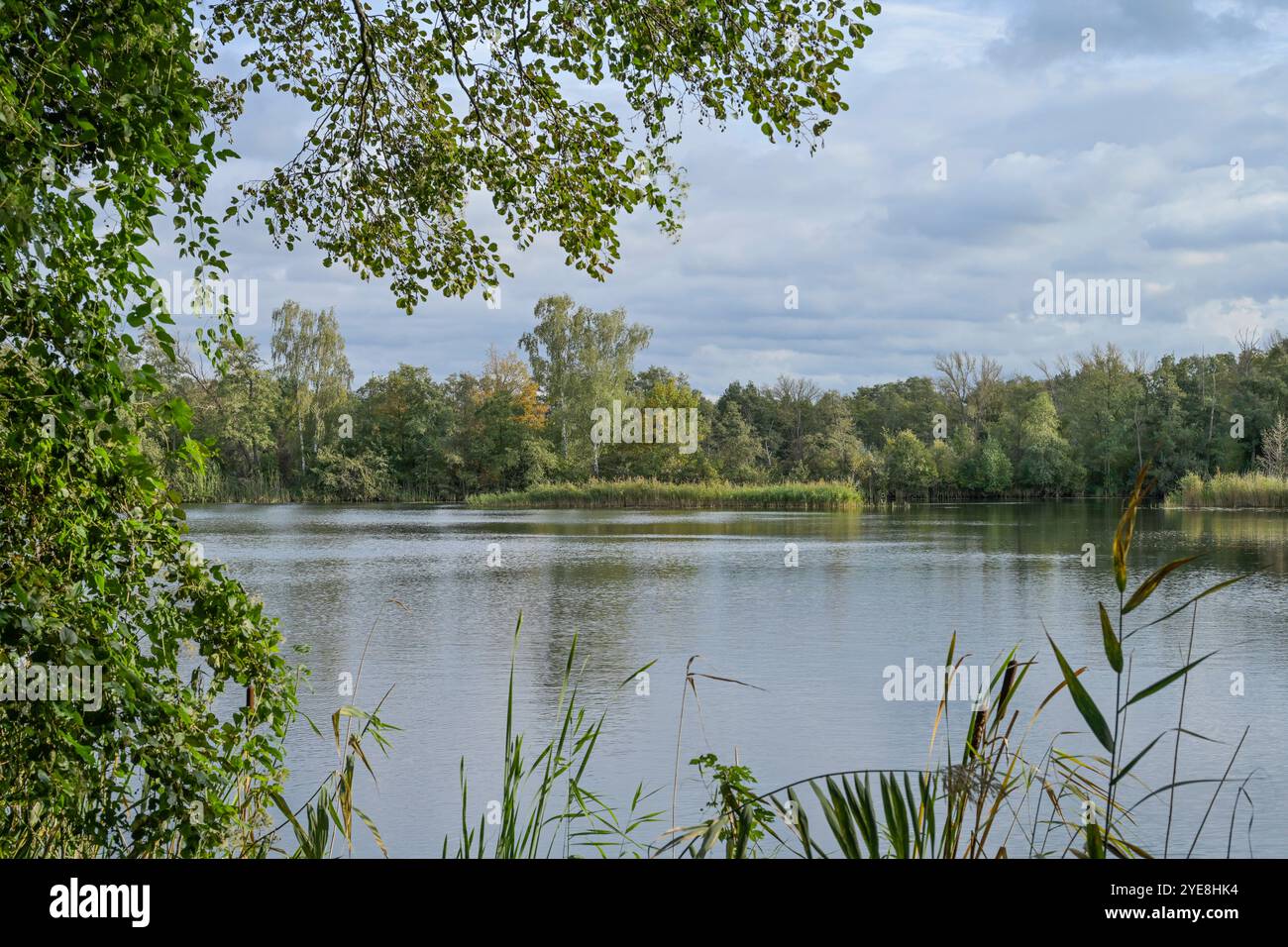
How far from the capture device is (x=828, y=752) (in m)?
6.39

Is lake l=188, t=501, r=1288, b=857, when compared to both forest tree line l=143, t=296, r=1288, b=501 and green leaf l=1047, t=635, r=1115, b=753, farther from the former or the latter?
forest tree line l=143, t=296, r=1288, b=501

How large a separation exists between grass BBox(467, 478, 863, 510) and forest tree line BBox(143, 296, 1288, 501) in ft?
5.56

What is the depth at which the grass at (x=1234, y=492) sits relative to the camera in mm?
29891

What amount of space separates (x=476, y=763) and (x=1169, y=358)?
41043mm

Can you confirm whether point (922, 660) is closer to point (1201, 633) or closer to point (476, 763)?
point (1201, 633)

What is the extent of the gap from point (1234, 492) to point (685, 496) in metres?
17.1

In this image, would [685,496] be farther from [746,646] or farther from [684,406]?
[746,646]

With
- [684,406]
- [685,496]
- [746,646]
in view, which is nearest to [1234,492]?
[685,496]

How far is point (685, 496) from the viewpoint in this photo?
3884cm

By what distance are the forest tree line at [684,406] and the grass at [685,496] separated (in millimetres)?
1694

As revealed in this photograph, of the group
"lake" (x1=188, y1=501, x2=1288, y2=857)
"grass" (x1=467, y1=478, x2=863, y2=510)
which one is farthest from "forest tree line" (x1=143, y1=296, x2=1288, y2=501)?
"lake" (x1=188, y1=501, x2=1288, y2=857)

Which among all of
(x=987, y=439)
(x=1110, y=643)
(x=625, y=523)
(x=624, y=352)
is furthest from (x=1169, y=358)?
(x=1110, y=643)

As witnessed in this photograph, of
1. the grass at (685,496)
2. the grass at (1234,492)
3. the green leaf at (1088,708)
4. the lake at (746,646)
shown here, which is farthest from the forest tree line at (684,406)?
the green leaf at (1088,708)

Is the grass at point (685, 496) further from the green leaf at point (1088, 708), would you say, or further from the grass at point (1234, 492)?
the green leaf at point (1088, 708)
